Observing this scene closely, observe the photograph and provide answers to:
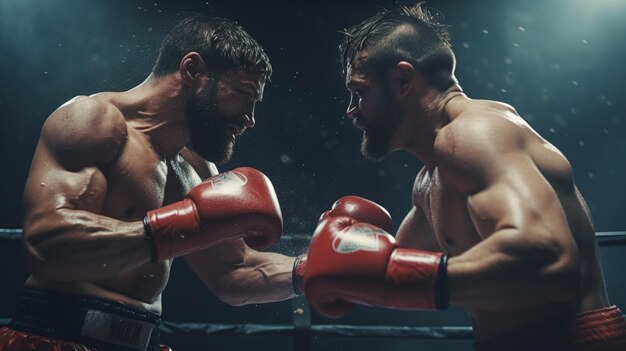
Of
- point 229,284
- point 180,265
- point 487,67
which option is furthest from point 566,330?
point 487,67

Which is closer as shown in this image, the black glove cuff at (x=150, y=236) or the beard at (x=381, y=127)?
the black glove cuff at (x=150, y=236)

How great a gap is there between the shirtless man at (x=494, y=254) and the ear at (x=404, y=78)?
0.17 metres

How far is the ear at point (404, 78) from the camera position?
6.47ft

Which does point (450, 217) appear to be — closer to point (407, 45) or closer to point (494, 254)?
point (494, 254)

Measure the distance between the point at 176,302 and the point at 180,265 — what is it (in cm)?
24

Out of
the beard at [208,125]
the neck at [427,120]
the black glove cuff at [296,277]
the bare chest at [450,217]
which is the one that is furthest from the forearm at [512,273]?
the beard at [208,125]

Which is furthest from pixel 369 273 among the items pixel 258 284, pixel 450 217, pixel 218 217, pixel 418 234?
pixel 258 284

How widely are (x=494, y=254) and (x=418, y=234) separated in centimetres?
86

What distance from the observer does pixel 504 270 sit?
4.29 ft

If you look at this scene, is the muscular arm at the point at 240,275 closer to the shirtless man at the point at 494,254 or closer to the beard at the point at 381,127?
the beard at the point at 381,127

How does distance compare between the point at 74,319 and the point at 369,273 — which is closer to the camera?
the point at 369,273

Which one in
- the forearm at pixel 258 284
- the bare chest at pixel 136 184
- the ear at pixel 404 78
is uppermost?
the ear at pixel 404 78

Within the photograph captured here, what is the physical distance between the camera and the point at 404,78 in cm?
199

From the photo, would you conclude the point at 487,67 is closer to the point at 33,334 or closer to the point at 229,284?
the point at 229,284
